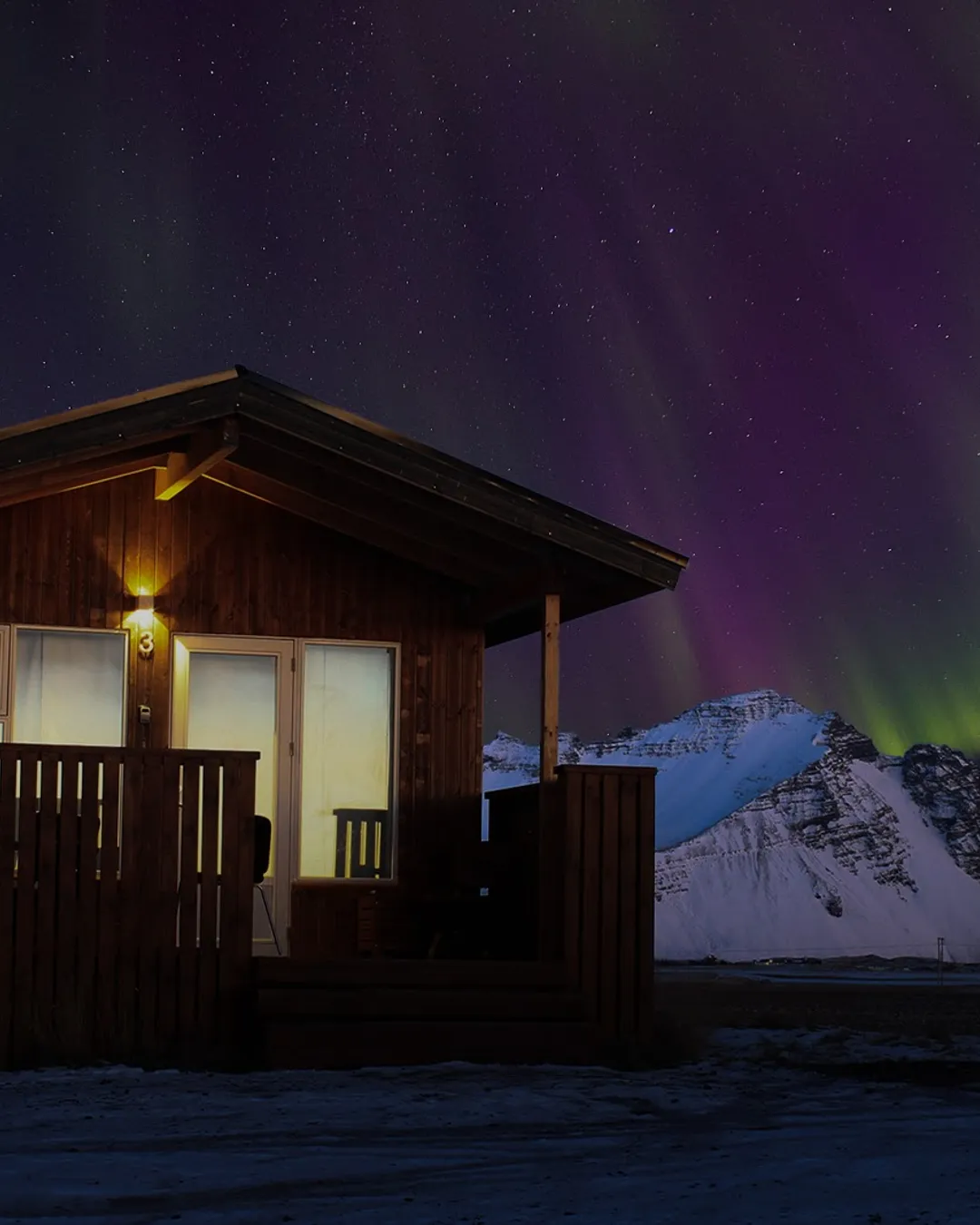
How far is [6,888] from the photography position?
9648mm

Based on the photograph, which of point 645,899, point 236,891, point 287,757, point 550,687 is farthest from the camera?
point 287,757

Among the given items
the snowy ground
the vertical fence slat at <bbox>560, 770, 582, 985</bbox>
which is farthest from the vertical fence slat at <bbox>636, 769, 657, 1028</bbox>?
the snowy ground

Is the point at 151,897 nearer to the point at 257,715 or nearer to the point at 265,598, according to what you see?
the point at 257,715

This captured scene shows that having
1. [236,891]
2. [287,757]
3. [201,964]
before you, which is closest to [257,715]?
[287,757]

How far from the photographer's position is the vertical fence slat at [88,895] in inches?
379

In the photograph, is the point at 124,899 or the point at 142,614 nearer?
the point at 124,899

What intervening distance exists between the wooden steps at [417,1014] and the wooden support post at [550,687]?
1.36 m

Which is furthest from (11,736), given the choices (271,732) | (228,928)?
(228,928)

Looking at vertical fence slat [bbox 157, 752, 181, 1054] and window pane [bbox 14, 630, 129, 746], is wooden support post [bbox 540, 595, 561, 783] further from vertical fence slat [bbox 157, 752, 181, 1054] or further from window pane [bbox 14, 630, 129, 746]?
window pane [bbox 14, 630, 129, 746]

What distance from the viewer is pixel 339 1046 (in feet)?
31.4

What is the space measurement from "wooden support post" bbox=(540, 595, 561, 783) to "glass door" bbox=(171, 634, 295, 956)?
1.99m

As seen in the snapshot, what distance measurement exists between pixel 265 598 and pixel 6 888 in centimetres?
330

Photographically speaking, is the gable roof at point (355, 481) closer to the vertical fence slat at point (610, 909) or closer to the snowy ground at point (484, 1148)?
the vertical fence slat at point (610, 909)

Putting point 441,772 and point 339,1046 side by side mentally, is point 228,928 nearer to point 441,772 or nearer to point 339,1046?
point 339,1046
